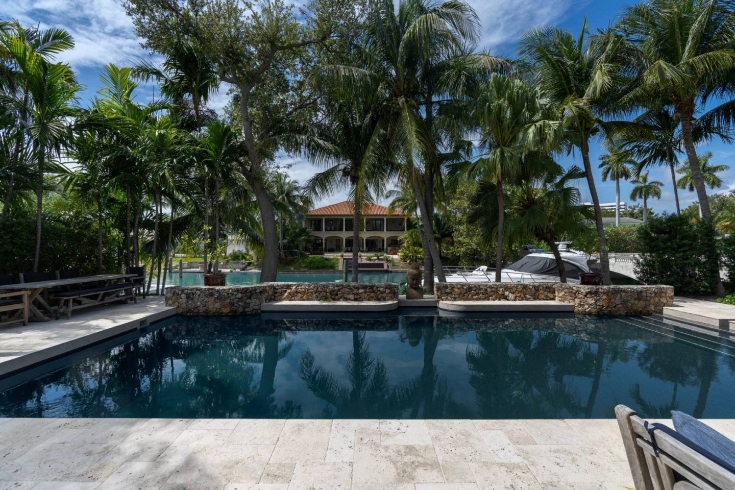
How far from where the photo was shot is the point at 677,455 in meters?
1.45

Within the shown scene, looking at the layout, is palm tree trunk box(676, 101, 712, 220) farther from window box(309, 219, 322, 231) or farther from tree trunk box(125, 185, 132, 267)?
window box(309, 219, 322, 231)

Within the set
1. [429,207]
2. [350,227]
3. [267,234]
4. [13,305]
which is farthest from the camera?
[350,227]

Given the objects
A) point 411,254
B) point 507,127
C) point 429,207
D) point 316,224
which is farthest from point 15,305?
point 316,224

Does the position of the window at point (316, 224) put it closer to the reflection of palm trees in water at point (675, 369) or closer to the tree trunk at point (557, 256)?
the tree trunk at point (557, 256)

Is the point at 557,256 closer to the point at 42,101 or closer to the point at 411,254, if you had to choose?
the point at 42,101

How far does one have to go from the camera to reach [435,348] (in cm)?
689

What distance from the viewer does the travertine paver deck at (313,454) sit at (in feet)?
8.48

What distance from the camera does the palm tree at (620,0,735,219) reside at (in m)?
9.54

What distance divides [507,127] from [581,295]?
5.15 metres

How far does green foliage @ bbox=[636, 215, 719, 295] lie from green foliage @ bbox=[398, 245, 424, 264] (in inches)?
642

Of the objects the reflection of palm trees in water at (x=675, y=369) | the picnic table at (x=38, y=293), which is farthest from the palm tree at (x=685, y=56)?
the picnic table at (x=38, y=293)

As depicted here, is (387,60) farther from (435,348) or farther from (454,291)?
(435,348)

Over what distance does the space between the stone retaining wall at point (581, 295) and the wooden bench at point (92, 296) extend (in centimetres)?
842

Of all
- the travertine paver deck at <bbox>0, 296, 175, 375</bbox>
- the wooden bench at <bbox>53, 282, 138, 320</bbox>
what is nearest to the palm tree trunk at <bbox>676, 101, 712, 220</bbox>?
the travertine paver deck at <bbox>0, 296, 175, 375</bbox>
